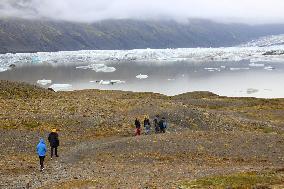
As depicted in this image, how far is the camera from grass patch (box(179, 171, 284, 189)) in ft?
84.1

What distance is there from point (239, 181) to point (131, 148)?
44.4 ft

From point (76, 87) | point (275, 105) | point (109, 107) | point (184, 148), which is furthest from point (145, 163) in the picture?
point (76, 87)

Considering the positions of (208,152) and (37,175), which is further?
(208,152)

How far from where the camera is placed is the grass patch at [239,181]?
2564 centimetres

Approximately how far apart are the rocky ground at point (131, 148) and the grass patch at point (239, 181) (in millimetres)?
56

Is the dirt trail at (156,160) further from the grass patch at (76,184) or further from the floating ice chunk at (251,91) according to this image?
the floating ice chunk at (251,91)

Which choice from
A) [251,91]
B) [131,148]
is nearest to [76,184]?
[131,148]

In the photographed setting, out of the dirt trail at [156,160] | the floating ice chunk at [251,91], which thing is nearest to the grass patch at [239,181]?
the dirt trail at [156,160]

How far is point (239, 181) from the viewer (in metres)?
26.9

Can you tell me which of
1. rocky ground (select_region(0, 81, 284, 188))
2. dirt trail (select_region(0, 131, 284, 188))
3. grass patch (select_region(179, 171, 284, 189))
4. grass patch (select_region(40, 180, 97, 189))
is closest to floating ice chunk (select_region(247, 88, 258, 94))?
rocky ground (select_region(0, 81, 284, 188))

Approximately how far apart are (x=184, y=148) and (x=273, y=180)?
1255 centimetres

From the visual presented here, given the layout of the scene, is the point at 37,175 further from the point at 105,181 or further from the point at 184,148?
the point at 184,148

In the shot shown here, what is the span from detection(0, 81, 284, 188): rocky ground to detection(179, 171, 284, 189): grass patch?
6 cm

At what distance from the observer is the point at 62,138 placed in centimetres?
4438
